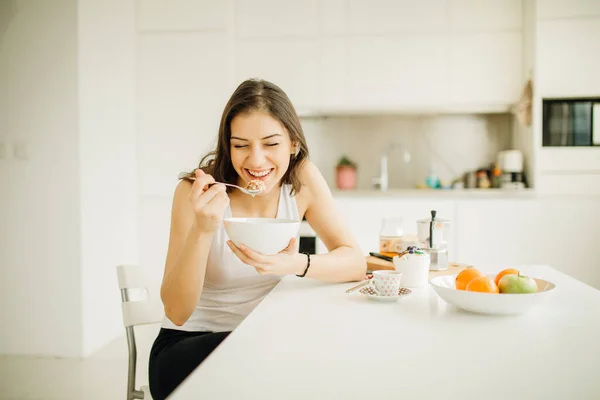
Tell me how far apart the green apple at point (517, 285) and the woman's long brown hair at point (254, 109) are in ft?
2.41

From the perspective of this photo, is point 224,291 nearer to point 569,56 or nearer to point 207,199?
point 207,199

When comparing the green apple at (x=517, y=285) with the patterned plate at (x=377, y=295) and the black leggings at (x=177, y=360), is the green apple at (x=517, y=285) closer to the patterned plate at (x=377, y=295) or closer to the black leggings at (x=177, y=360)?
the patterned plate at (x=377, y=295)

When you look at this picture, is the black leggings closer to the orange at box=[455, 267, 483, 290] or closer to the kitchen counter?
the orange at box=[455, 267, 483, 290]

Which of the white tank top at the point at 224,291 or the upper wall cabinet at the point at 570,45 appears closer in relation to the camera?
the white tank top at the point at 224,291

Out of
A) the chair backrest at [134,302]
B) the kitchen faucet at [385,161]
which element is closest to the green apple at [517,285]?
the chair backrest at [134,302]

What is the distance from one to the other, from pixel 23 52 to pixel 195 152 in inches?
51.7

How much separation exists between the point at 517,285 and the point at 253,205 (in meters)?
0.82

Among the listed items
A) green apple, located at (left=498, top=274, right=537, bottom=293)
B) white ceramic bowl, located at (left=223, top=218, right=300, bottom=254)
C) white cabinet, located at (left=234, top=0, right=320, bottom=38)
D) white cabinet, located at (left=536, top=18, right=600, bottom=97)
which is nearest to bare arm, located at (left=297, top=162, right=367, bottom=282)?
white ceramic bowl, located at (left=223, top=218, right=300, bottom=254)

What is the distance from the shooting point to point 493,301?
1025 millimetres

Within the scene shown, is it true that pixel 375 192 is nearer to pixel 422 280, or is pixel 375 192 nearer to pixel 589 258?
pixel 589 258

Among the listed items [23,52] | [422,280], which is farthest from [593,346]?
[23,52]

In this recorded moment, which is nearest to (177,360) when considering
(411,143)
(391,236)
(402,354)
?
(402,354)

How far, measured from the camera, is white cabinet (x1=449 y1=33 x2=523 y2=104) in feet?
12.3

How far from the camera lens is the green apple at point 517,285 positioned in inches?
41.4
